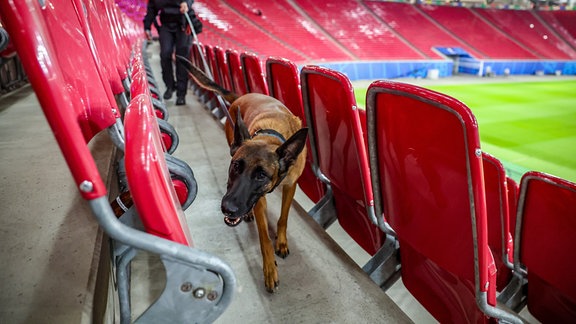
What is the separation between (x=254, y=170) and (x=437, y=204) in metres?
0.78

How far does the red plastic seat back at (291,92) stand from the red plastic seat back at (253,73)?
0.17m

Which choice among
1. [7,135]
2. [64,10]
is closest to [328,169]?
[64,10]

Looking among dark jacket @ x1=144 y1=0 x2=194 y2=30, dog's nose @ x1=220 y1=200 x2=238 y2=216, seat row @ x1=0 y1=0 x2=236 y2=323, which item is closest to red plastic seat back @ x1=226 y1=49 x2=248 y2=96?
dark jacket @ x1=144 y1=0 x2=194 y2=30

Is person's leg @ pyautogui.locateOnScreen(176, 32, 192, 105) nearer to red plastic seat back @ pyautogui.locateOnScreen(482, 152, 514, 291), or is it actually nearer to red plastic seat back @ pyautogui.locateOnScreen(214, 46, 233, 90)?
red plastic seat back @ pyautogui.locateOnScreen(214, 46, 233, 90)

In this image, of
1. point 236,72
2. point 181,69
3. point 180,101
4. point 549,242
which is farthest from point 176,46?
point 549,242

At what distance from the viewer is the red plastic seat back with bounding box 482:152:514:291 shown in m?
1.69

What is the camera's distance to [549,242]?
155cm

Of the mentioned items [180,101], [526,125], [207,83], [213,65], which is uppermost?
[207,83]

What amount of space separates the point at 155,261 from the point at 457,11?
28947 millimetres

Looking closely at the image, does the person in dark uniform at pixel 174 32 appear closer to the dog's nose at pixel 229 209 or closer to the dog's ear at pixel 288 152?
the dog's ear at pixel 288 152

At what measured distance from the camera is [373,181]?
1.56 meters

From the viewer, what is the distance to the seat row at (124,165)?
1.76ft

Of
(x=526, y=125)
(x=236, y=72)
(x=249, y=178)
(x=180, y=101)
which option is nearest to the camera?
(x=249, y=178)

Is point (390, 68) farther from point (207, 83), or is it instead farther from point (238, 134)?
point (238, 134)
